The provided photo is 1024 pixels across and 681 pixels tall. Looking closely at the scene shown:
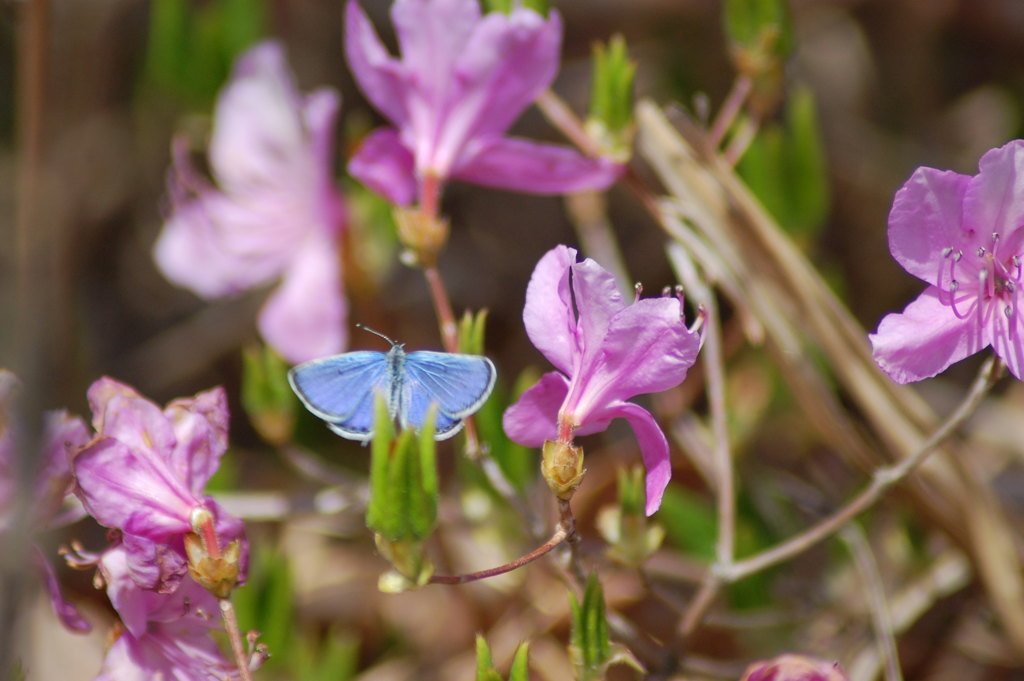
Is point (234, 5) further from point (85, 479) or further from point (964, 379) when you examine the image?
point (964, 379)

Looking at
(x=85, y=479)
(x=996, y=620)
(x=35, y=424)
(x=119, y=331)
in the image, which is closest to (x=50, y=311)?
(x=35, y=424)

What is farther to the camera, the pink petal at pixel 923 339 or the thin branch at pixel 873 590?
the thin branch at pixel 873 590

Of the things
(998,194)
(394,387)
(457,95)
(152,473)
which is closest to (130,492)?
(152,473)

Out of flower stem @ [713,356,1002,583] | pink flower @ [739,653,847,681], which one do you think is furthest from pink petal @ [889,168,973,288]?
pink flower @ [739,653,847,681]

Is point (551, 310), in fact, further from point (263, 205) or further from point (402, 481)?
point (263, 205)

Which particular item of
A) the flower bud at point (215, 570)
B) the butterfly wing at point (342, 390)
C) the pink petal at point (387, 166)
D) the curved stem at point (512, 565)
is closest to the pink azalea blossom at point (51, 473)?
the flower bud at point (215, 570)

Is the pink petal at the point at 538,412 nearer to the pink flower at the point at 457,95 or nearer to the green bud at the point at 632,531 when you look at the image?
the green bud at the point at 632,531

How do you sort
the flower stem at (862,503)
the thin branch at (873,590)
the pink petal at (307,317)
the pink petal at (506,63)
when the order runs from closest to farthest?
the flower stem at (862,503)
the pink petal at (506,63)
the thin branch at (873,590)
the pink petal at (307,317)
